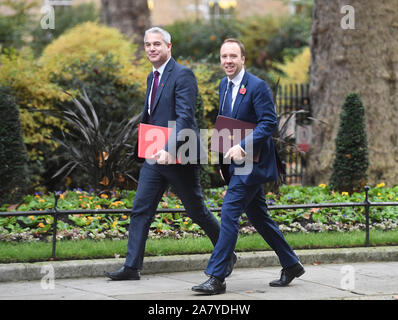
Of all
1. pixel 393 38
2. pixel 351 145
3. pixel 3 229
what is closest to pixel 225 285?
pixel 3 229

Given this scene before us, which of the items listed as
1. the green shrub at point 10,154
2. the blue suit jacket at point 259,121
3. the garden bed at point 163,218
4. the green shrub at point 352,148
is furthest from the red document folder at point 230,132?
the green shrub at point 352,148

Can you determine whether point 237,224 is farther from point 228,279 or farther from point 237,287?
point 228,279

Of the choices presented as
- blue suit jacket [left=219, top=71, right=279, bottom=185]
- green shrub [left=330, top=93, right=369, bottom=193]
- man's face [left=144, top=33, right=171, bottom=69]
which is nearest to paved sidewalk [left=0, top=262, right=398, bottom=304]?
blue suit jacket [left=219, top=71, right=279, bottom=185]

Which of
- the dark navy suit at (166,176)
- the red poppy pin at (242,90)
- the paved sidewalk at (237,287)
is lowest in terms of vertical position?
the paved sidewalk at (237,287)

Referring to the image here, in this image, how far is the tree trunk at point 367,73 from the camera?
12047 millimetres

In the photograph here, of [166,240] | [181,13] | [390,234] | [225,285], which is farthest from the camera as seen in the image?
[181,13]

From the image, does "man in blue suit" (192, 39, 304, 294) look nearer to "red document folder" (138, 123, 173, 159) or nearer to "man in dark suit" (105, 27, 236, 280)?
"man in dark suit" (105, 27, 236, 280)

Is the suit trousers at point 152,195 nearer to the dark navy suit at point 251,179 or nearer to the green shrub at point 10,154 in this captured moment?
the dark navy suit at point 251,179

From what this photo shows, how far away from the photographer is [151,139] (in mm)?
6617

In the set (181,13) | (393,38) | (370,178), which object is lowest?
(370,178)

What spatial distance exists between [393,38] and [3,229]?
7170mm

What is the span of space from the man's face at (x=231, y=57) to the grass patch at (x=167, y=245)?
217 cm
